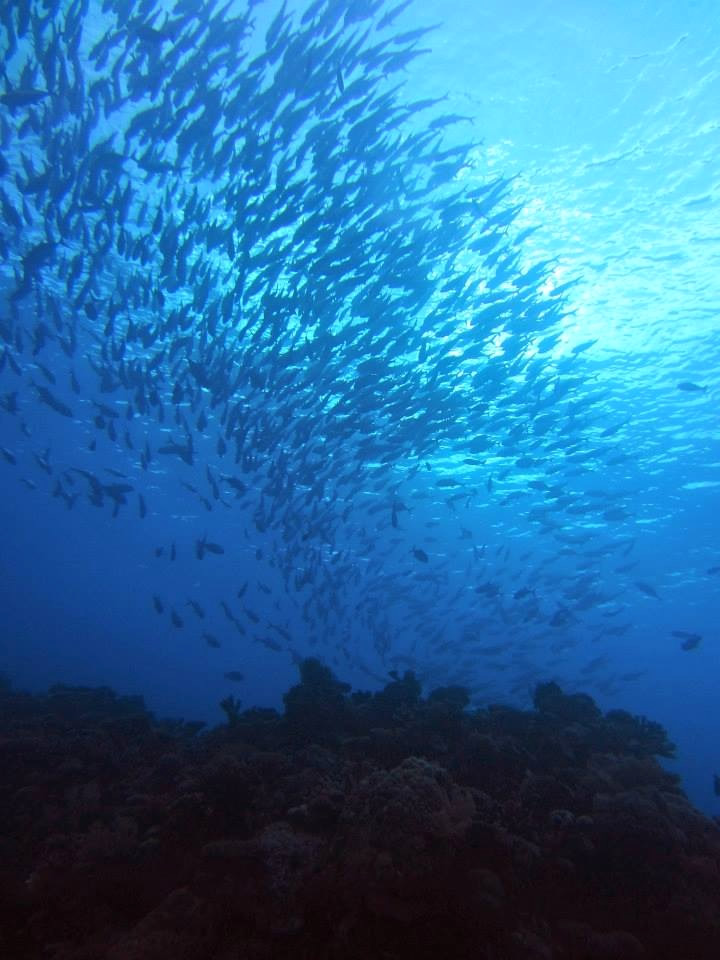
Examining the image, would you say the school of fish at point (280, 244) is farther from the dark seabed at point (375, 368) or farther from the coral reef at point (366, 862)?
the coral reef at point (366, 862)

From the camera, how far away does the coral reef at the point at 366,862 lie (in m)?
3.77

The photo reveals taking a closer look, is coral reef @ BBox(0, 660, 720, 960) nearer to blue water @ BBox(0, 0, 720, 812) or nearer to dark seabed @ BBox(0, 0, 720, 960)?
dark seabed @ BBox(0, 0, 720, 960)

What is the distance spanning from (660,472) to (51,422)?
103 ft

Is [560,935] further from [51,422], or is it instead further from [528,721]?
[51,422]

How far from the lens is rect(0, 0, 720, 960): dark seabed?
419 centimetres

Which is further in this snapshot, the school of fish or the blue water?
the blue water

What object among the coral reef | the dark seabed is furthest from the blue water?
the coral reef

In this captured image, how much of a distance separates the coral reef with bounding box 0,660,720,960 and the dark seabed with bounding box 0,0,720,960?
3 cm

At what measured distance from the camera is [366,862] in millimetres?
3975

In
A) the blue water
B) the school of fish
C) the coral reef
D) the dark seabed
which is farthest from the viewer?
the blue water

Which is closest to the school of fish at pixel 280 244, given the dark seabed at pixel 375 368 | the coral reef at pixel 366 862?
the dark seabed at pixel 375 368

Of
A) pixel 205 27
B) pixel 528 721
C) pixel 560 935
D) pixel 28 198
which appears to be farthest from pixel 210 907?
pixel 28 198

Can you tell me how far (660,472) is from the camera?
947 inches

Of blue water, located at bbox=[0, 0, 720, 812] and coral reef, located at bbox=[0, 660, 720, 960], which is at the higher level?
blue water, located at bbox=[0, 0, 720, 812]
